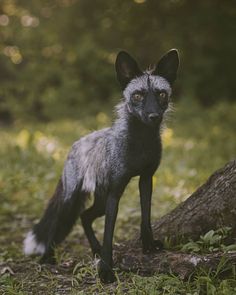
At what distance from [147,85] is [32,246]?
2.09 meters

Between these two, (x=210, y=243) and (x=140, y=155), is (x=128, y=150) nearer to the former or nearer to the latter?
(x=140, y=155)

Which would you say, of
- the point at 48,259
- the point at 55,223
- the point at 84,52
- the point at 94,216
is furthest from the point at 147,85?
the point at 84,52

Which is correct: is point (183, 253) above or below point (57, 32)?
below

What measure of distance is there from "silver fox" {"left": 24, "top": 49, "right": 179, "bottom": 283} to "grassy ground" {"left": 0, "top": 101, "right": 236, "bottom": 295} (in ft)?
1.19

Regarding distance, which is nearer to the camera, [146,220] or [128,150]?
[128,150]

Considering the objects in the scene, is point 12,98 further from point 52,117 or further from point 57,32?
point 57,32

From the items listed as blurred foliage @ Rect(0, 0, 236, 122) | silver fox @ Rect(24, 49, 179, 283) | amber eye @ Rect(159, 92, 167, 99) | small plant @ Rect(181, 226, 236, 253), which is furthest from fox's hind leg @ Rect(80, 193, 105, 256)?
blurred foliage @ Rect(0, 0, 236, 122)

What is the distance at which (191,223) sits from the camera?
4.46m

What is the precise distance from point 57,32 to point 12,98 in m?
2.45

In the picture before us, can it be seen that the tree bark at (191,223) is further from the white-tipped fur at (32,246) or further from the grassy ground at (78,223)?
the white-tipped fur at (32,246)

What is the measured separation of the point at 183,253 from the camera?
4.17m

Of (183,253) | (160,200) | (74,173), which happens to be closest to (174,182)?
(160,200)

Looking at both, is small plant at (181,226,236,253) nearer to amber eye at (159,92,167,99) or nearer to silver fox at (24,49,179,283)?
silver fox at (24,49,179,283)

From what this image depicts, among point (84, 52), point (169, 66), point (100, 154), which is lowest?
point (100, 154)
